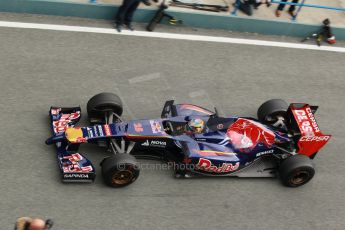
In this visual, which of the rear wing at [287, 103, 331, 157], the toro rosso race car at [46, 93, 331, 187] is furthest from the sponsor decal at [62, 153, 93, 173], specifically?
the rear wing at [287, 103, 331, 157]

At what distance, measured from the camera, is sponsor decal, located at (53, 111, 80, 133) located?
9305 millimetres

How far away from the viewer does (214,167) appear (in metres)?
9.17

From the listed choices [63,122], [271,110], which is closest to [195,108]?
[271,110]

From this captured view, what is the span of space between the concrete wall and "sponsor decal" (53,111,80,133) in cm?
323

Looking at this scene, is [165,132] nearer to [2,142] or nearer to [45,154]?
[45,154]

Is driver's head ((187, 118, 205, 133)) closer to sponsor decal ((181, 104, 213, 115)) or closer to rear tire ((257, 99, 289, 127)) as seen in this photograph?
sponsor decal ((181, 104, 213, 115))

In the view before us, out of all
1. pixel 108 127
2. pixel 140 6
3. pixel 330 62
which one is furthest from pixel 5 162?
pixel 330 62

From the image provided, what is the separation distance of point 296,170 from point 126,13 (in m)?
5.18

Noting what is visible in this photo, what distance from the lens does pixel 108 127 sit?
9.10 m

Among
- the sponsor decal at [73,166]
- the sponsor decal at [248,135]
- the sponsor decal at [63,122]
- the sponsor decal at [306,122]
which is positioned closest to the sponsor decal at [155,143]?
the sponsor decal at [73,166]

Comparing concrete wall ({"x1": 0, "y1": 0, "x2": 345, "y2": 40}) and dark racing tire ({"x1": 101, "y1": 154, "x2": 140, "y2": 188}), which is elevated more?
concrete wall ({"x1": 0, "y1": 0, "x2": 345, "y2": 40})

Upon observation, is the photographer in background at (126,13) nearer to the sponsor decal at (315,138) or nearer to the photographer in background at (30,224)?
the sponsor decal at (315,138)

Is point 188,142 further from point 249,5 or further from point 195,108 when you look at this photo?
point 249,5

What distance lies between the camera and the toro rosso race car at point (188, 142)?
8867 mm
